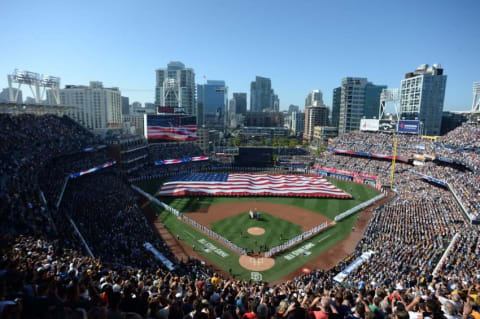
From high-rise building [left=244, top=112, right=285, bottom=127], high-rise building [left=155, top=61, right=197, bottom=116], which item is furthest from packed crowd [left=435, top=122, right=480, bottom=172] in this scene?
high-rise building [left=244, top=112, right=285, bottom=127]

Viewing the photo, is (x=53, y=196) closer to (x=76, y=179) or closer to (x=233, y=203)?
(x=76, y=179)

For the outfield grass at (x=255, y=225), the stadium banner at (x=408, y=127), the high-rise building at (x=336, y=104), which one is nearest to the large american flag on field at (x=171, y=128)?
the outfield grass at (x=255, y=225)

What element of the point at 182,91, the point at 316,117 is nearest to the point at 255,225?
the point at 182,91

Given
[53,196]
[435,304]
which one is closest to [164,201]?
[53,196]

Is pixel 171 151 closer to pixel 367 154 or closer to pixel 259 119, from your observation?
pixel 367 154

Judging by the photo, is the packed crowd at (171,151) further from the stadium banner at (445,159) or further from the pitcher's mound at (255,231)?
the stadium banner at (445,159)

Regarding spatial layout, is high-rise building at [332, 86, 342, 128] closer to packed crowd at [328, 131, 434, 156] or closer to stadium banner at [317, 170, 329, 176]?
packed crowd at [328, 131, 434, 156]
